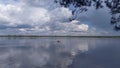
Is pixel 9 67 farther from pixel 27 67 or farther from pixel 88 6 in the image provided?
pixel 88 6

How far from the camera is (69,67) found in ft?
111

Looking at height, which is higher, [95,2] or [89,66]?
[95,2]

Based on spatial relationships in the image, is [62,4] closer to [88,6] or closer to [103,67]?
[88,6]

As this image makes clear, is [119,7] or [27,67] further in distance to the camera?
[27,67]

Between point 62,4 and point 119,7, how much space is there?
3.05 meters

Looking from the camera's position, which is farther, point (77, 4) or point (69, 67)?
point (69, 67)

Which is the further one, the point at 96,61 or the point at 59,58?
the point at 59,58

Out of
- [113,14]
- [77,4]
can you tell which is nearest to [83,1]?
[77,4]

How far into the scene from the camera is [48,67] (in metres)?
34.6

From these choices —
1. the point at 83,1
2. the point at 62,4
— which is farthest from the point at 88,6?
the point at 62,4

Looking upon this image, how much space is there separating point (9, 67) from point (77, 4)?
66.8ft

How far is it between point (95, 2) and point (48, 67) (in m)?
20.4

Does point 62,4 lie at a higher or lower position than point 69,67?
higher

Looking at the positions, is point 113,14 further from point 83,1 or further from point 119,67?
point 119,67
